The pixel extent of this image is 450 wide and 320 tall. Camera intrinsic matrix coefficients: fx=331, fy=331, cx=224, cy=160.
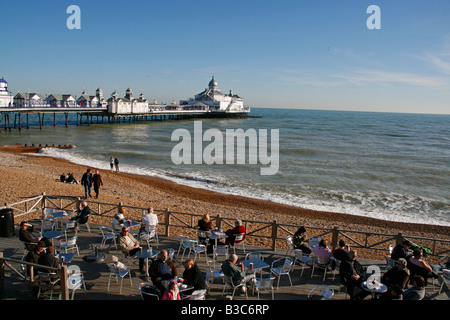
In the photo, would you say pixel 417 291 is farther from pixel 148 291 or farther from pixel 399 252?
pixel 148 291

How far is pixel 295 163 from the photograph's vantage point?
33219mm

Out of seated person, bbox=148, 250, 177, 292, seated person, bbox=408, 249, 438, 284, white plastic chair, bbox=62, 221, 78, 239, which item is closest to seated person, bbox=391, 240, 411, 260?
seated person, bbox=408, 249, 438, 284

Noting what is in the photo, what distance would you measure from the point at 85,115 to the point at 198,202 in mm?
86460

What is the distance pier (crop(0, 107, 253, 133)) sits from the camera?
57.1 metres

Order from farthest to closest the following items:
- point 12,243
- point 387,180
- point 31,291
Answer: point 387,180 → point 12,243 → point 31,291

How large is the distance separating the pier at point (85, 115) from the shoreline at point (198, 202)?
131 feet

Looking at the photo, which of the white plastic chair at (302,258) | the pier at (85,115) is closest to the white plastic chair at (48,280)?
the white plastic chair at (302,258)

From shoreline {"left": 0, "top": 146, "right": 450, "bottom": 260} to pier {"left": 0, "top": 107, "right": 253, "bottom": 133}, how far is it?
4001 centimetres

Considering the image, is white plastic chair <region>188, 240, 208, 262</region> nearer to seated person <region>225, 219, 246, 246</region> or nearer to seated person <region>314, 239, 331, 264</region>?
seated person <region>225, 219, 246, 246</region>

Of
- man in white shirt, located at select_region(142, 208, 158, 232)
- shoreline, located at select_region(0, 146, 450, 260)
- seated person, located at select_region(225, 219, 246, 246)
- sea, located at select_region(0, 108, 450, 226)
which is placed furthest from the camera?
sea, located at select_region(0, 108, 450, 226)

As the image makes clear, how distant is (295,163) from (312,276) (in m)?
26.1
